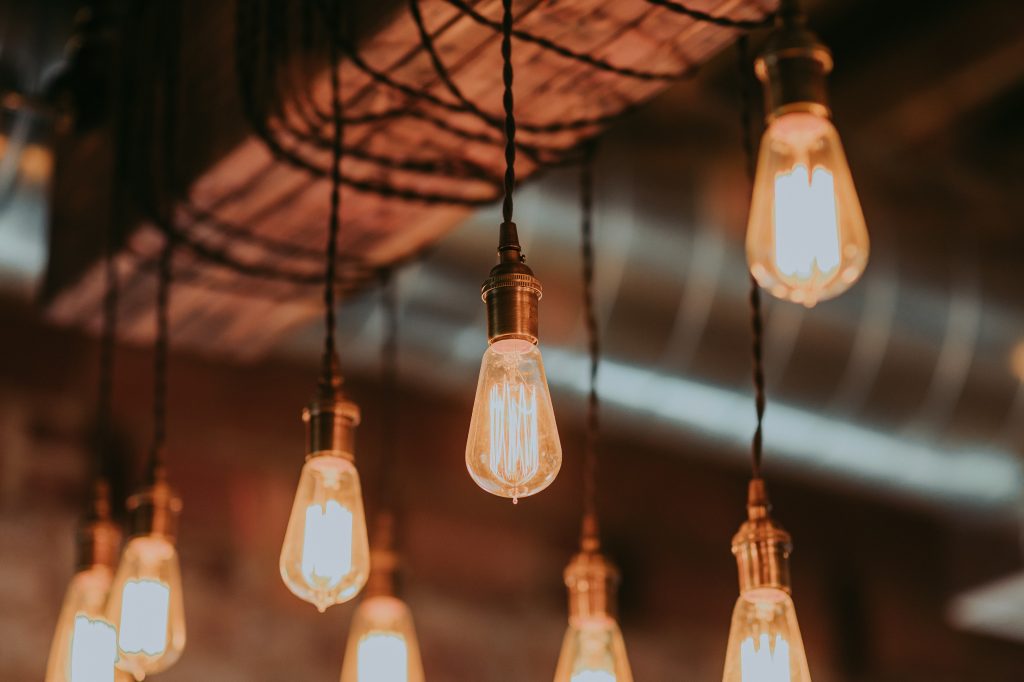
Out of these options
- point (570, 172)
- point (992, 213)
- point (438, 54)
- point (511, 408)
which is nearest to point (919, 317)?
point (992, 213)

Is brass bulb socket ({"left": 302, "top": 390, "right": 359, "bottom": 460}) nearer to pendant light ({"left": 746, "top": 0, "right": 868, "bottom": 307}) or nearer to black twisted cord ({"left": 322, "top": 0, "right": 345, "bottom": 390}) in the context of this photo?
black twisted cord ({"left": 322, "top": 0, "right": 345, "bottom": 390})

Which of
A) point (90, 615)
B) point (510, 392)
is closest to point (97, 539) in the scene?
point (90, 615)

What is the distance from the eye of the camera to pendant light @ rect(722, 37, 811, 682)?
4.41 ft

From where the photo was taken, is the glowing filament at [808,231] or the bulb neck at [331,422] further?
the bulb neck at [331,422]

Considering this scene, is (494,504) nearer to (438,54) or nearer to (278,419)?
(278,419)

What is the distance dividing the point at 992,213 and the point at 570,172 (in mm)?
1300

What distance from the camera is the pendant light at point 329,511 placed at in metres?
1.46

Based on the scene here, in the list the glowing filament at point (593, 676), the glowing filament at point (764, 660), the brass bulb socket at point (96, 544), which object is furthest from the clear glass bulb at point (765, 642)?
the brass bulb socket at point (96, 544)

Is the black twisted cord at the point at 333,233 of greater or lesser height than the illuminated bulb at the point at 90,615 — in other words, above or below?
above

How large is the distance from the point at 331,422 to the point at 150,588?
381 millimetres

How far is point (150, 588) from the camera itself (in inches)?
68.1

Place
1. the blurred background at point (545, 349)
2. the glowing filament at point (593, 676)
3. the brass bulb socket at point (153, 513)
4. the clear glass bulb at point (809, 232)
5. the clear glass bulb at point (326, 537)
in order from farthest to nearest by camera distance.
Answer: the blurred background at point (545, 349)
the brass bulb socket at point (153, 513)
the glowing filament at point (593, 676)
the clear glass bulb at point (326, 537)
the clear glass bulb at point (809, 232)

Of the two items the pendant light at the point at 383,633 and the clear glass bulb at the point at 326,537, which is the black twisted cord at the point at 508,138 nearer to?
the clear glass bulb at the point at 326,537

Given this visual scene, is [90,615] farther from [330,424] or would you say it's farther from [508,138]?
[508,138]
